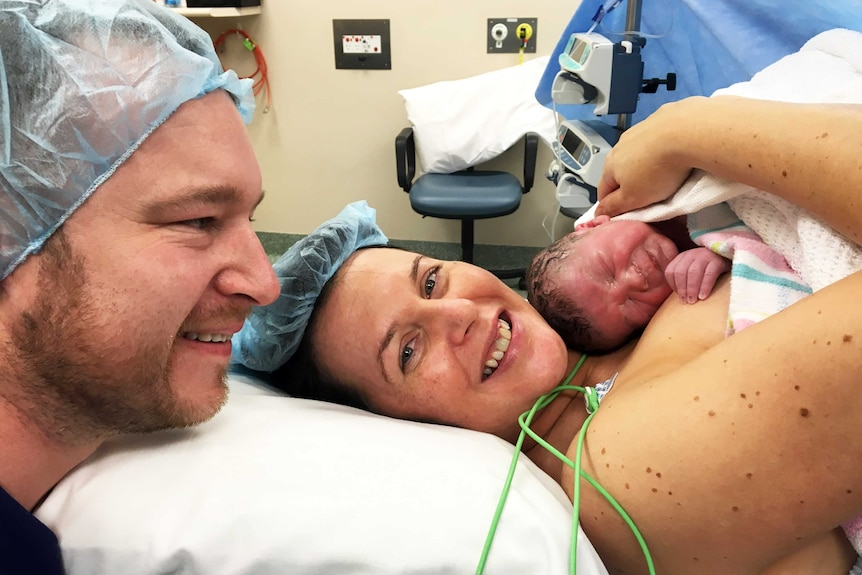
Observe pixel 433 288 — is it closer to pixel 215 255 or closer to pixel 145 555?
pixel 215 255

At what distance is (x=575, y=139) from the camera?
198 centimetres

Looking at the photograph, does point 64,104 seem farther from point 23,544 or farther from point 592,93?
point 592,93

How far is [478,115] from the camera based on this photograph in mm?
3170

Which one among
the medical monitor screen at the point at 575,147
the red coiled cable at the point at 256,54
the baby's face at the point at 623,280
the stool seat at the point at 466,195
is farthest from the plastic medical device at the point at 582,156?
the red coiled cable at the point at 256,54

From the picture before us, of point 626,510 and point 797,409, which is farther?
point 626,510

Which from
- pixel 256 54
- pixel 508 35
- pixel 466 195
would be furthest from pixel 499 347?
pixel 256 54

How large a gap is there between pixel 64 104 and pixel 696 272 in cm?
101

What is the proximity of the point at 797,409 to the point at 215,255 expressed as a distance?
0.77 m

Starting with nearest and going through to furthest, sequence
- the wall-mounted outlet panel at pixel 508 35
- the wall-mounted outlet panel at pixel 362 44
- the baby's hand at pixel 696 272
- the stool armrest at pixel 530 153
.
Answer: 1. the baby's hand at pixel 696 272
2. the stool armrest at pixel 530 153
3. the wall-mounted outlet panel at pixel 508 35
4. the wall-mounted outlet panel at pixel 362 44

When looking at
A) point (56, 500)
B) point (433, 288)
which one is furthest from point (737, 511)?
point (56, 500)

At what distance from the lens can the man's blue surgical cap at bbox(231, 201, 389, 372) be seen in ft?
3.99

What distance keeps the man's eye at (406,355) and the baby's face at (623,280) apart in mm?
394

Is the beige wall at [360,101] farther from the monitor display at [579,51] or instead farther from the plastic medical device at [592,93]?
the monitor display at [579,51]

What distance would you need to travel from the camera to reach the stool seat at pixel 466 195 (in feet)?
9.62
